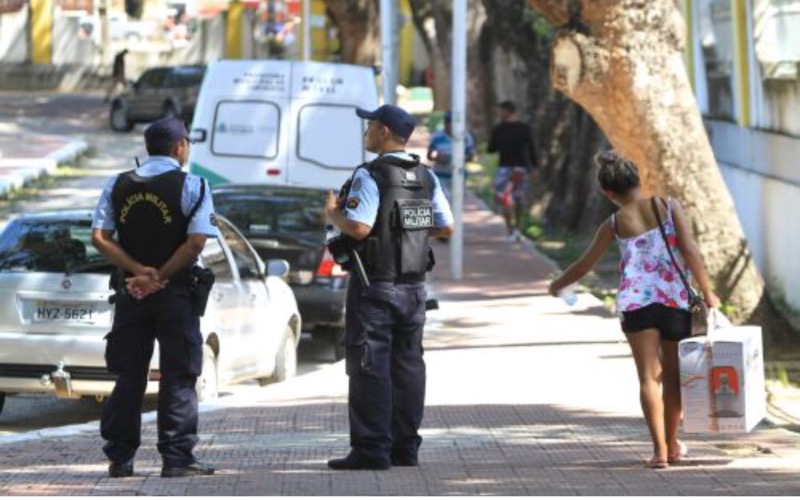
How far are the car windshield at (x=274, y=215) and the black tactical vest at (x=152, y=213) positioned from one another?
765cm


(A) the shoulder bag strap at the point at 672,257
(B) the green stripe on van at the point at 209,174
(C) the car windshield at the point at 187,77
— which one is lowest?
(A) the shoulder bag strap at the point at 672,257

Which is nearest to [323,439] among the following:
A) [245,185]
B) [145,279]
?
[145,279]

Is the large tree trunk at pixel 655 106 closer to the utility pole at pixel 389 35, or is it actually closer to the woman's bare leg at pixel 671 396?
the woman's bare leg at pixel 671 396

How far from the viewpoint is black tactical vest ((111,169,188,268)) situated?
27.4 feet

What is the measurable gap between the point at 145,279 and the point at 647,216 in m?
2.42

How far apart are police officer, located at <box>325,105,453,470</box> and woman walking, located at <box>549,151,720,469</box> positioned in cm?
90

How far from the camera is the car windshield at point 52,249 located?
12086mm

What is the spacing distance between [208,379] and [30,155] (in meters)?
25.9

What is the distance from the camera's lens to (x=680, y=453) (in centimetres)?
900

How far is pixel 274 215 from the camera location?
1650 cm

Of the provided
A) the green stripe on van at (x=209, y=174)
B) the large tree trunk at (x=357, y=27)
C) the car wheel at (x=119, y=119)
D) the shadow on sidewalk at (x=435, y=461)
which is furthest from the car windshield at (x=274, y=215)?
the large tree trunk at (x=357, y=27)

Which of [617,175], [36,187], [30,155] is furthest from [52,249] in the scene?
[30,155]

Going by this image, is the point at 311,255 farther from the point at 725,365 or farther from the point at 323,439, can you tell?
the point at 725,365

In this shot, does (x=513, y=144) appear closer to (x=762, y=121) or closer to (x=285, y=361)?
(x=762, y=121)
